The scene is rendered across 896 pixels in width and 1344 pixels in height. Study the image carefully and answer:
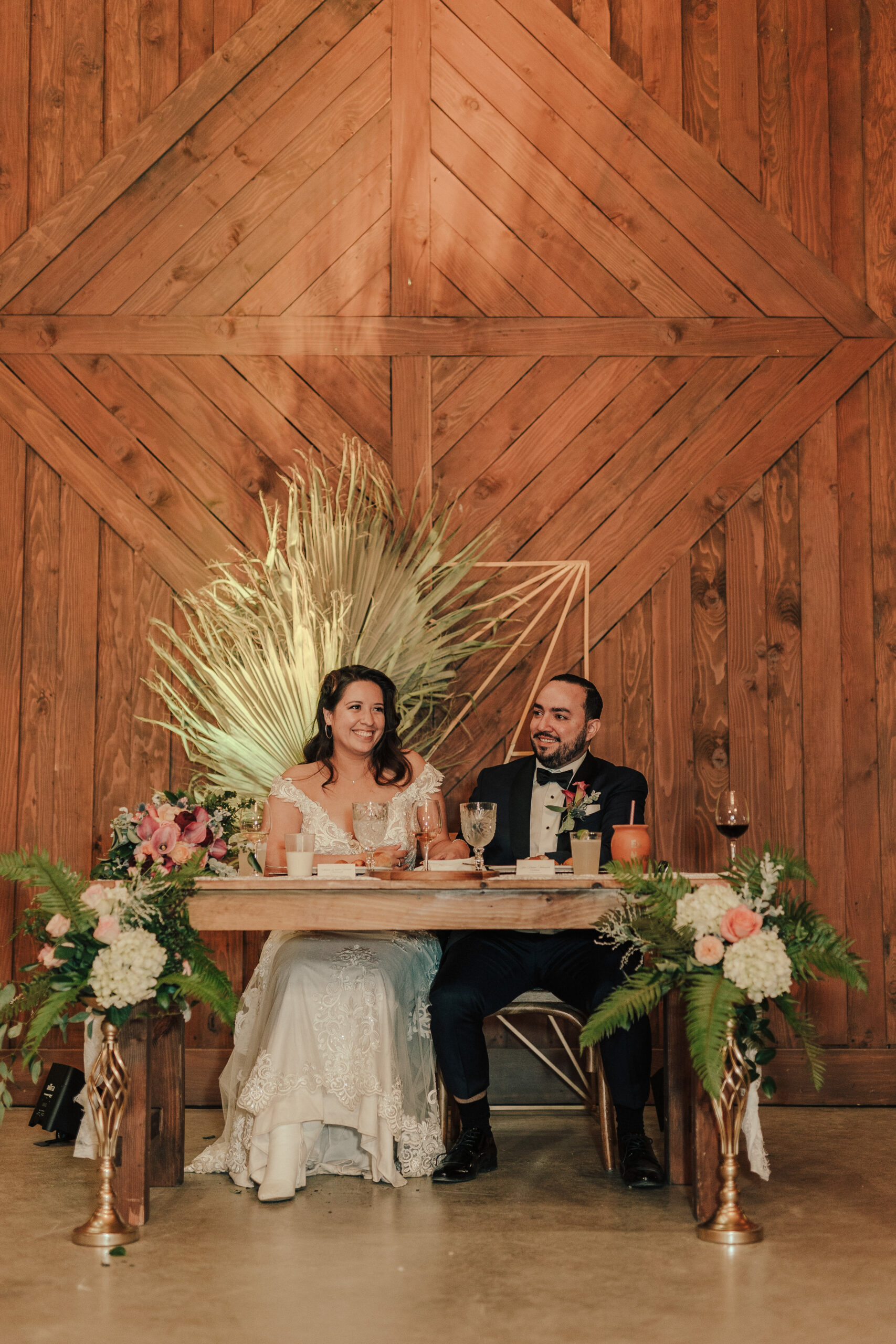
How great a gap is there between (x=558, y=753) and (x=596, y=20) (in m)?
2.65

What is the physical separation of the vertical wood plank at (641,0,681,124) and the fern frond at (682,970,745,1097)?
10.4ft

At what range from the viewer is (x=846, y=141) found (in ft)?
14.3

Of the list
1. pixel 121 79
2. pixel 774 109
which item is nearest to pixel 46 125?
pixel 121 79

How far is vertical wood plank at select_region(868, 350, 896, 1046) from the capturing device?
4156 millimetres

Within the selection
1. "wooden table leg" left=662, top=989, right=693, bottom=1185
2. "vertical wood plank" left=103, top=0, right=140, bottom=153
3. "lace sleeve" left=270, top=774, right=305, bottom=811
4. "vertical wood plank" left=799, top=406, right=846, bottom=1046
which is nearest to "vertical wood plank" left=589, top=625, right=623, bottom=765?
"vertical wood plank" left=799, top=406, right=846, bottom=1046

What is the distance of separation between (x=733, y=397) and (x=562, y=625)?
39.2 inches

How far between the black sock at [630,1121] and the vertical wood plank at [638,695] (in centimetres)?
122

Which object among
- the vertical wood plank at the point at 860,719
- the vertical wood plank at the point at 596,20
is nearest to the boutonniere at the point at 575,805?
the vertical wood plank at the point at 860,719

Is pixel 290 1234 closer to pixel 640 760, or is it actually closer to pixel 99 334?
pixel 640 760

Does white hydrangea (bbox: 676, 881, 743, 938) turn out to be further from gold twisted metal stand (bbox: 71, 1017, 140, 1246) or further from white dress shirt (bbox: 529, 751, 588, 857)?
gold twisted metal stand (bbox: 71, 1017, 140, 1246)

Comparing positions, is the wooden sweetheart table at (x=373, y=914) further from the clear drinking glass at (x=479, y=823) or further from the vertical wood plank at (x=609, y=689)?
the vertical wood plank at (x=609, y=689)

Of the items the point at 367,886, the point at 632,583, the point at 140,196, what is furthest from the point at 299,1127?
the point at 140,196

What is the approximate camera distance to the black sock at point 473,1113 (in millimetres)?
3102

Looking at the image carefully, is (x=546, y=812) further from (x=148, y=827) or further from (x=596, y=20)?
(x=596, y=20)
